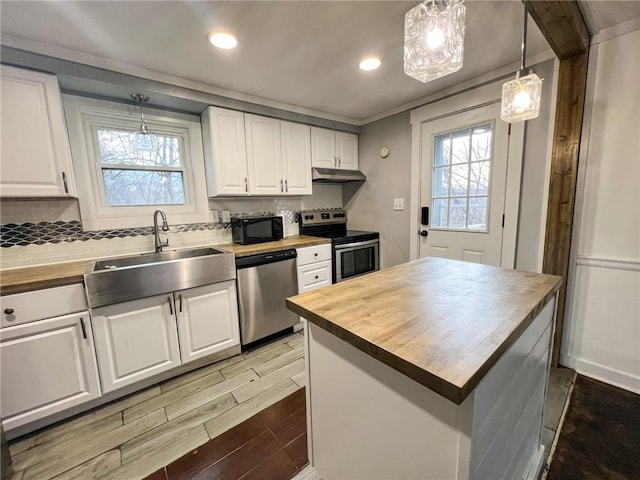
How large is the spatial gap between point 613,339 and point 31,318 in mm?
3625

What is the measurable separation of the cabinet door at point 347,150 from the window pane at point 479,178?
1.42m

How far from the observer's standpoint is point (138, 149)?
89.0 inches

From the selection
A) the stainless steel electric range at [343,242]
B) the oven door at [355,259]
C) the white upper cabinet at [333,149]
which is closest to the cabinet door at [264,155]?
the white upper cabinet at [333,149]

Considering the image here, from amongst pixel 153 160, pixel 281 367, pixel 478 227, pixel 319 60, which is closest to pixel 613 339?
pixel 478 227

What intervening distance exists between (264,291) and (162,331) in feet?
2.66

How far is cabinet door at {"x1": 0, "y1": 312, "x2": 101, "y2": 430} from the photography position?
1.42 m

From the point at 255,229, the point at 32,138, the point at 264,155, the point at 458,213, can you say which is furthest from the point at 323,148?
the point at 32,138

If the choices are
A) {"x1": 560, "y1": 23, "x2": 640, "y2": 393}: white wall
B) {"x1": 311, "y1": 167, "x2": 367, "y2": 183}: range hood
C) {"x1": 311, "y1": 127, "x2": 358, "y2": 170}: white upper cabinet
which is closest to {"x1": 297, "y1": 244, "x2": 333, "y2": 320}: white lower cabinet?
{"x1": 311, "y1": 167, "x2": 367, "y2": 183}: range hood

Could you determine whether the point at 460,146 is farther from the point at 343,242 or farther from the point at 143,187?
the point at 143,187

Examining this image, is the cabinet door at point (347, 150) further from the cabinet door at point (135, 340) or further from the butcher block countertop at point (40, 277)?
the butcher block countertop at point (40, 277)

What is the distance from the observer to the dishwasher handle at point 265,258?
2206 millimetres

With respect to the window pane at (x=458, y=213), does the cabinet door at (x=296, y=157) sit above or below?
above

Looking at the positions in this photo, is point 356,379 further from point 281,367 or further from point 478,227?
point 478,227

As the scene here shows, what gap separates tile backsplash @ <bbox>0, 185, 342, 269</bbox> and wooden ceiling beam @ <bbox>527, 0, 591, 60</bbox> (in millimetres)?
2633
